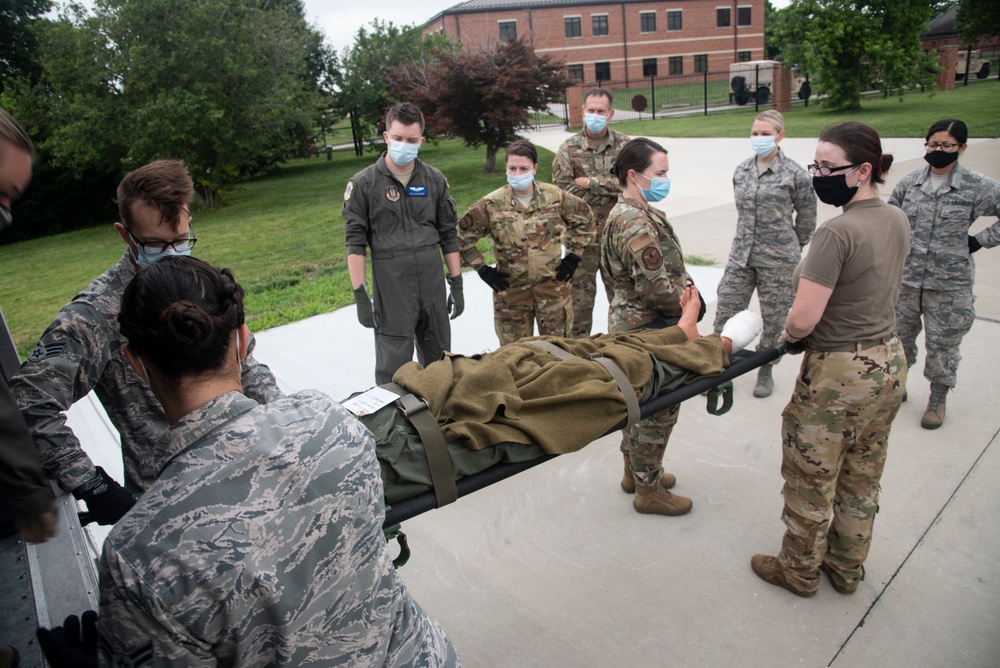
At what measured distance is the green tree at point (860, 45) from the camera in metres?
21.6

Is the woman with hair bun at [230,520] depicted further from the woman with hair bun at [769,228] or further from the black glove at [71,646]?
the woman with hair bun at [769,228]

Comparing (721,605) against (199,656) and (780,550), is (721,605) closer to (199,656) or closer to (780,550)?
(780,550)

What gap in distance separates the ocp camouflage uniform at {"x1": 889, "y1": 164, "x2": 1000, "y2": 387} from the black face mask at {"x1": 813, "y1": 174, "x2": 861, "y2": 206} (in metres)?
1.86

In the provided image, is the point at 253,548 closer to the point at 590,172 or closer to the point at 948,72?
the point at 590,172

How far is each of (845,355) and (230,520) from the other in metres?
2.14

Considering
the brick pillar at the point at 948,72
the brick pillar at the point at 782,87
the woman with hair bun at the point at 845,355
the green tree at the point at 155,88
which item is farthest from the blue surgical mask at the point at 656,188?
the brick pillar at the point at 948,72

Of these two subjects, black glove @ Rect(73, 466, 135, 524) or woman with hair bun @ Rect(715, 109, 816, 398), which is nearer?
black glove @ Rect(73, 466, 135, 524)

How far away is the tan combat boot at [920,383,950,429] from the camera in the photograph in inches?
153

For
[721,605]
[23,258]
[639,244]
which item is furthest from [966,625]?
[23,258]

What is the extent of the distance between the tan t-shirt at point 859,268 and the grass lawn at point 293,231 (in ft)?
17.1

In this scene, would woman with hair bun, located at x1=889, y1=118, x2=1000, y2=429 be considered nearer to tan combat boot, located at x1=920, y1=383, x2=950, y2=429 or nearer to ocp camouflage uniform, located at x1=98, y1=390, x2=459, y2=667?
tan combat boot, located at x1=920, y1=383, x2=950, y2=429

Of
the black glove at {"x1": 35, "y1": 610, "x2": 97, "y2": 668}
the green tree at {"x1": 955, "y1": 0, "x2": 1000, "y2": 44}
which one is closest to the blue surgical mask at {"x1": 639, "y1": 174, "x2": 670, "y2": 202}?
the black glove at {"x1": 35, "y1": 610, "x2": 97, "y2": 668}

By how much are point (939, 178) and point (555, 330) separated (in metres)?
2.42

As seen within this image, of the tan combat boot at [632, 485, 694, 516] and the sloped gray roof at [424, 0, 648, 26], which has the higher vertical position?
the sloped gray roof at [424, 0, 648, 26]
